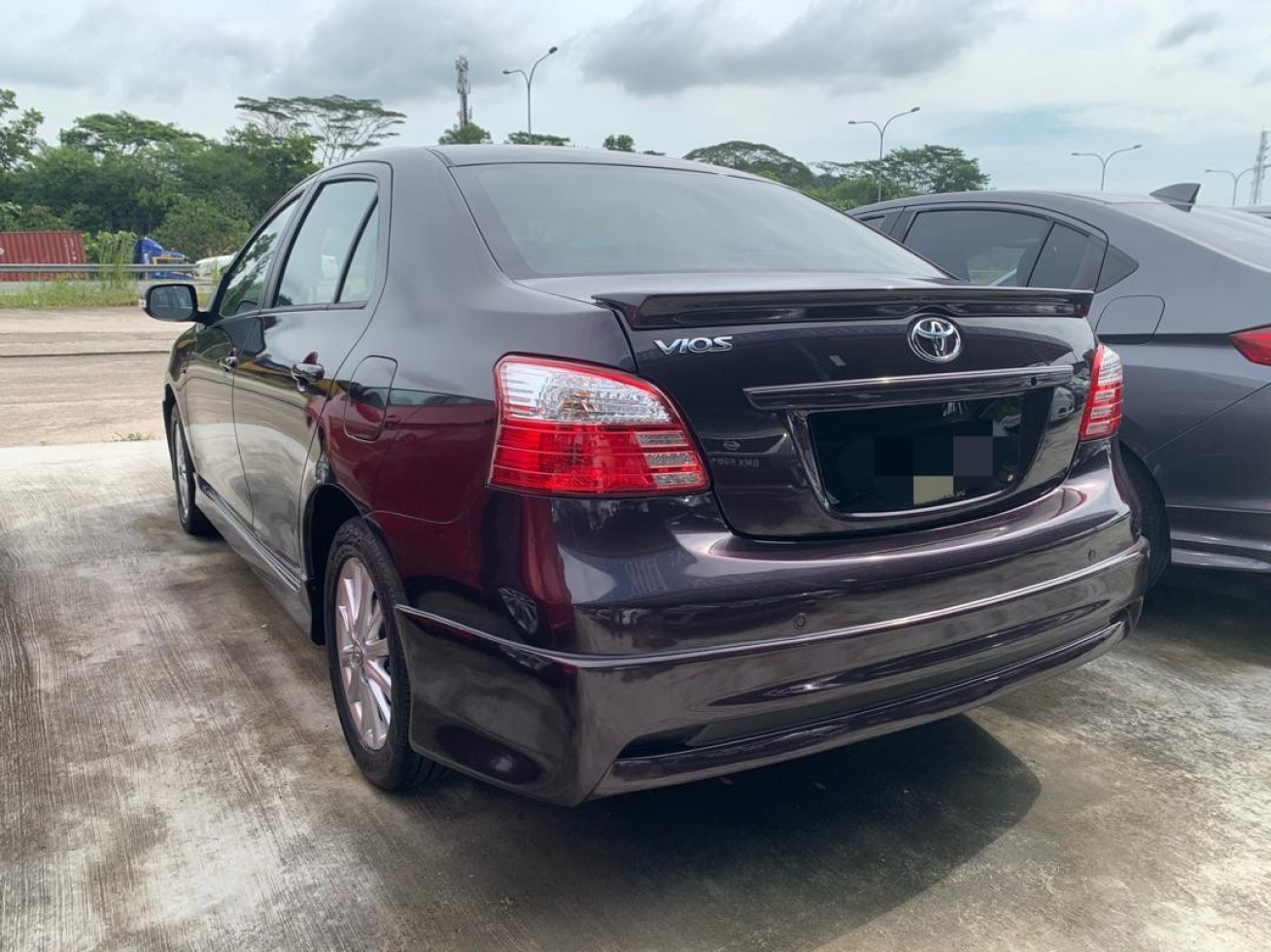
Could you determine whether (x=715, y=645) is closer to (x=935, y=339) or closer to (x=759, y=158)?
(x=935, y=339)

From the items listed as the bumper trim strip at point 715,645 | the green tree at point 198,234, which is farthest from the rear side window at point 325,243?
the green tree at point 198,234

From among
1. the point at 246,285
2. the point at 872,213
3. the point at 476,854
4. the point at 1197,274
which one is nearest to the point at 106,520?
the point at 246,285

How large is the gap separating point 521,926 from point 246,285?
8.77 ft

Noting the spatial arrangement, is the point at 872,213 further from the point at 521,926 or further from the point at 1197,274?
the point at 521,926

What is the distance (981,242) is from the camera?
4492 mm

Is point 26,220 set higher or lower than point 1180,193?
higher

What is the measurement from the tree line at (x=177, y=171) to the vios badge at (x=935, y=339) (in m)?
45.7

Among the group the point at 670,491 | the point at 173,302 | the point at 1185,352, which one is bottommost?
the point at 670,491

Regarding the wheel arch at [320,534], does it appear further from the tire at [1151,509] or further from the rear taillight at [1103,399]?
the tire at [1151,509]

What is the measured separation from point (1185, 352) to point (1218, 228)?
744 millimetres

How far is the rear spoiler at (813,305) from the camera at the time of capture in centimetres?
192

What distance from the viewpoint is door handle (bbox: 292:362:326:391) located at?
2732mm

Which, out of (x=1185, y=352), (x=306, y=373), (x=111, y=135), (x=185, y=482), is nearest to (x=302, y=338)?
(x=306, y=373)

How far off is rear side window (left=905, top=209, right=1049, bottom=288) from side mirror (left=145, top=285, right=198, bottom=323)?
3123 millimetres
